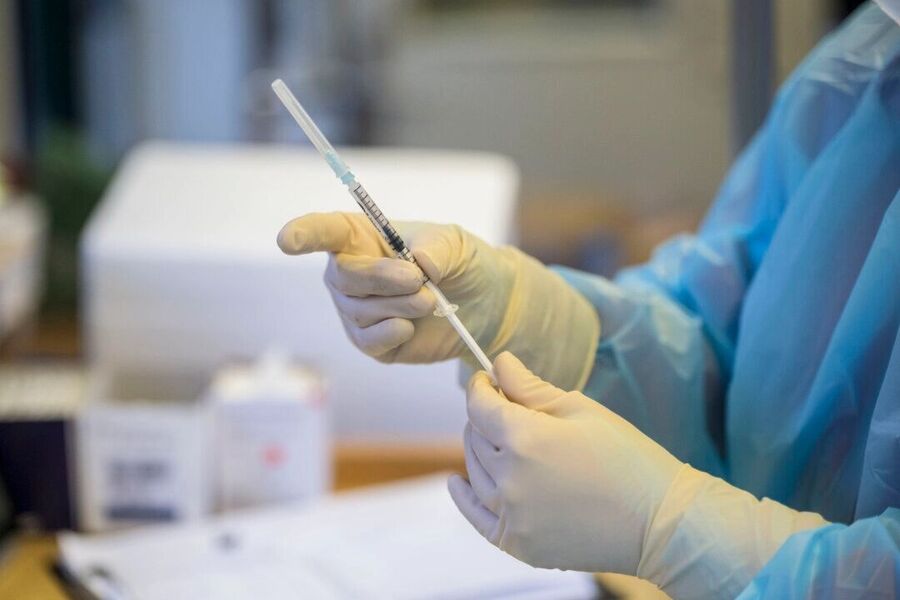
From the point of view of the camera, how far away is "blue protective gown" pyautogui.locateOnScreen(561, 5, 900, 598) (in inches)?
37.0

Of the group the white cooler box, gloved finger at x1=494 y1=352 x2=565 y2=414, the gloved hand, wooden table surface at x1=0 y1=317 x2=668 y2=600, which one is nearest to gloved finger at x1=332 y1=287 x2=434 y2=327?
the gloved hand

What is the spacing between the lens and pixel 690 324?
1.15 metres

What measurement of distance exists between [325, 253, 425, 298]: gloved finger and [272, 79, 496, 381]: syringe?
0.02 m

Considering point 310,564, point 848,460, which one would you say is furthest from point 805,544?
point 310,564

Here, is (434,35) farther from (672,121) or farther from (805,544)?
(805,544)

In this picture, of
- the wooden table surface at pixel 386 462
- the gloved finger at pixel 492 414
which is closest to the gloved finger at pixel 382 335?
the gloved finger at pixel 492 414

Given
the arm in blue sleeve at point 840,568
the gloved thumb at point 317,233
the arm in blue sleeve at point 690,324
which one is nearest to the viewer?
the arm in blue sleeve at point 840,568

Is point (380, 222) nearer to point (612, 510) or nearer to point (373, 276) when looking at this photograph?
point (373, 276)

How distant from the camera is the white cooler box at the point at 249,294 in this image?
1.60 metres

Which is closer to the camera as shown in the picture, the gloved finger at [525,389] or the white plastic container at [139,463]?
the gloved finger at [525,389]

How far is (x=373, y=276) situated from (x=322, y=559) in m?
0.55

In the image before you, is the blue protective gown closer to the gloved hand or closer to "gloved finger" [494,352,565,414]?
the gloved hand

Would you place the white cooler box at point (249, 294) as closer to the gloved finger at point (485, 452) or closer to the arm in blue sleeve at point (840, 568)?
the gloved finger at point (485, 452)

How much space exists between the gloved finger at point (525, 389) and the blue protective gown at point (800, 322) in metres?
0.18
